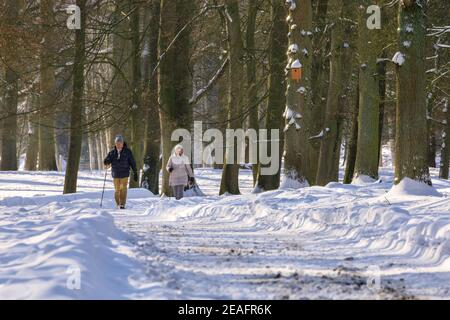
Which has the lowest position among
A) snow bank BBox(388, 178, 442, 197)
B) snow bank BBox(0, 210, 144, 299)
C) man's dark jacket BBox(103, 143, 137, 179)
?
snow bank BBox(0, 210, 144, 299)

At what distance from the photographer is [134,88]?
22.6 meters

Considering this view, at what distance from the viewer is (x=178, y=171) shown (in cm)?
1944

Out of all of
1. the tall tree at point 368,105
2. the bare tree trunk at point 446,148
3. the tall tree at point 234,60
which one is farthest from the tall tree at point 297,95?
the bare tree trunk at point 446,148

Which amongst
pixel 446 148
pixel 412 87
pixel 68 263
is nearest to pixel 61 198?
pixel 412 87

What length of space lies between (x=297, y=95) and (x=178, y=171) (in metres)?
4.47

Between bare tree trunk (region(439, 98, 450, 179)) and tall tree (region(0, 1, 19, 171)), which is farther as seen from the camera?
bare tree trunk (region(439, 98, 450, 179))

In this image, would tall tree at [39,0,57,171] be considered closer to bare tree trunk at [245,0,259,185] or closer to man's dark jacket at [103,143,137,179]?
man's dark jacket at [103,143,137,179]

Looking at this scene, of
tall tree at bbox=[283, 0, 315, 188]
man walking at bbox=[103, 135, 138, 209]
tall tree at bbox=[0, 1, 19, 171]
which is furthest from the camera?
Result: tall tree at bbox=[0, 1, 19, 171]

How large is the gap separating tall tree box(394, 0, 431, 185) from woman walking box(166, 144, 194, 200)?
7.69 meters

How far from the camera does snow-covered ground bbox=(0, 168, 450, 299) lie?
19.8ft

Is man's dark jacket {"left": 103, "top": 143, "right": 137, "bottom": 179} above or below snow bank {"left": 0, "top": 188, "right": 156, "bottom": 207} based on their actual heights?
above

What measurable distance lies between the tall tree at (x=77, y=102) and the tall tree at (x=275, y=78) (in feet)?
19.2

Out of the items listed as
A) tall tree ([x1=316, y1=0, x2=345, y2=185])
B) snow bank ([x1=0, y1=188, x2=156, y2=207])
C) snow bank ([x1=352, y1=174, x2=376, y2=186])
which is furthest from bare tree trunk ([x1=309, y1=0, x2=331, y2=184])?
snow bank ([x1=0, y1=188, x2=156, y2=207])
